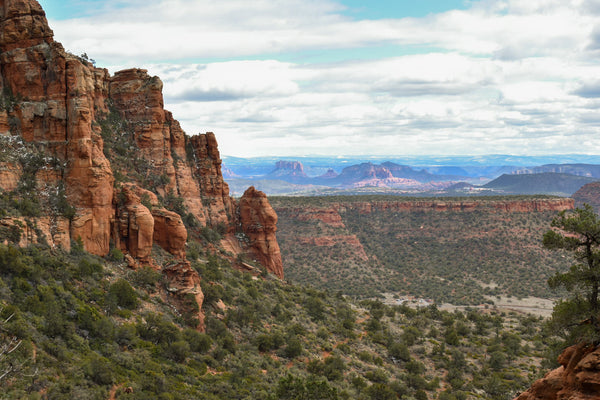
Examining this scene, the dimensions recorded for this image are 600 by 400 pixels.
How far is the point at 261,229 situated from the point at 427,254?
71.0 m

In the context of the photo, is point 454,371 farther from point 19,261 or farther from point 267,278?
point 19,261

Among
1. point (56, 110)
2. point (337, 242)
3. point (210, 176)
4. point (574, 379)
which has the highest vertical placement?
point (56, 110)

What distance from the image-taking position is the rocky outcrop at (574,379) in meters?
14.9

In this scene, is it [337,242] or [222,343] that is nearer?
[222,343]

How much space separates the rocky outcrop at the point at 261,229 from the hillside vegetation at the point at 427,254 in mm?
39387

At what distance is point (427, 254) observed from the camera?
116 metres

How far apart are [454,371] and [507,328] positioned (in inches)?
826

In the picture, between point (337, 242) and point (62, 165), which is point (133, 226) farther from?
point (337, 242)

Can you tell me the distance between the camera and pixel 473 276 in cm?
10406

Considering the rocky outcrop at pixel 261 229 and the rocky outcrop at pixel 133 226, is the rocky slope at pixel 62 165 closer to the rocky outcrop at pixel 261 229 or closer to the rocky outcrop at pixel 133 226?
the rocky outcrop at pixel 133 226

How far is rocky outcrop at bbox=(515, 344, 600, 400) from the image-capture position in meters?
14.9

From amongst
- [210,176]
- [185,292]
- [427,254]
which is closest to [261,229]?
A: [210,176]

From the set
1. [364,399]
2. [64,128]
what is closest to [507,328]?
[364,399]

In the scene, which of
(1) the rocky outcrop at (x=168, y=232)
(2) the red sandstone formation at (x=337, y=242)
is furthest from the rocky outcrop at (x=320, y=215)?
(1) the rocky outcrop at (x=168, y=232)
